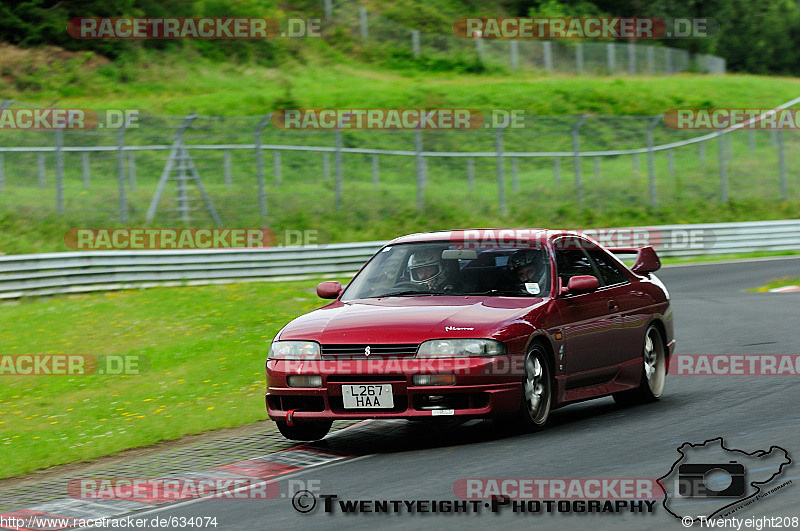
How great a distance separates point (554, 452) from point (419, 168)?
19981mm

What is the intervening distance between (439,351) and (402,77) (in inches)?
1797

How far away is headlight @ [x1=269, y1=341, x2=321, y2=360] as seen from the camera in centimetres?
866

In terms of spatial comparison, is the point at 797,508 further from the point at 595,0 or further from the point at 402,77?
the point at 595,0

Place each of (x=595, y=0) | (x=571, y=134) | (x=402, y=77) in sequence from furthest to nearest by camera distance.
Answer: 1. (x=595, y=0)
2. (x=402, y=77)
3. (x=571, y=134)

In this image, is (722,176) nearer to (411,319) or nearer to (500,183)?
(500,183)

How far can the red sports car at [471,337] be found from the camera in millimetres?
8359

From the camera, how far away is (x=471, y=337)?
27.5 feet

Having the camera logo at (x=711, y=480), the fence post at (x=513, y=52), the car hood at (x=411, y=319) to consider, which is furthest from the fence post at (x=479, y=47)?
the camera logo at (x=711, y=480)

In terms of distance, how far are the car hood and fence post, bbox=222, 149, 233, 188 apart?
16415 mm

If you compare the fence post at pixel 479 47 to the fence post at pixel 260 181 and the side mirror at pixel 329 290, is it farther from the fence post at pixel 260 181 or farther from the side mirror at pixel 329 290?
the side mirror at pixel 329 290

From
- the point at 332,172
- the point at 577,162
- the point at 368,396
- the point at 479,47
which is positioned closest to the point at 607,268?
the point at 368,396

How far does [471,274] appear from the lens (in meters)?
9.45

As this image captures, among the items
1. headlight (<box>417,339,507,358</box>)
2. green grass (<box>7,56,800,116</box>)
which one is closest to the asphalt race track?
headlight (<box>417,339,507,358</box>)

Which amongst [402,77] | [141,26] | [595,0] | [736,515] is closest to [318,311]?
[736,515]
